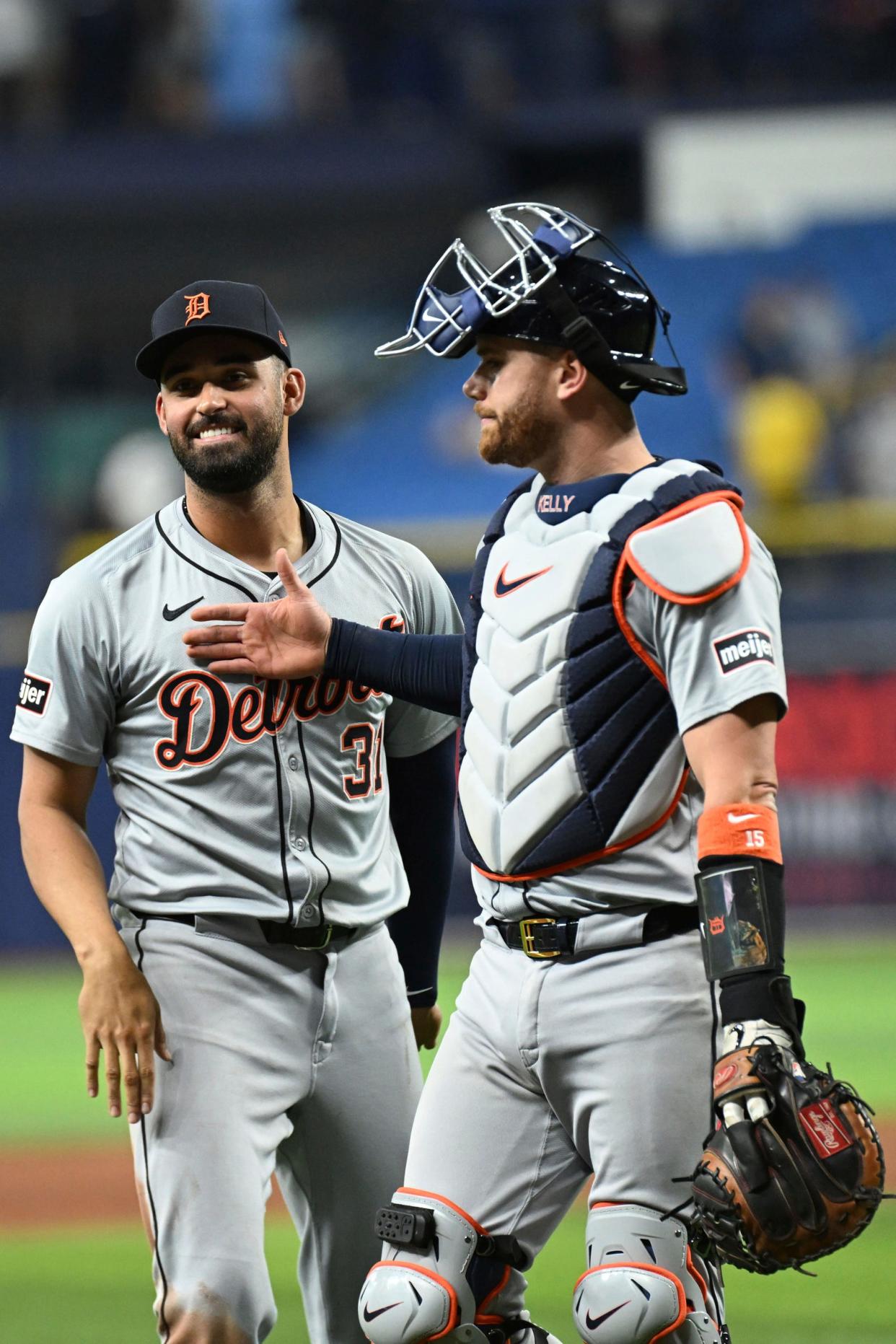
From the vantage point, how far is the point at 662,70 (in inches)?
783

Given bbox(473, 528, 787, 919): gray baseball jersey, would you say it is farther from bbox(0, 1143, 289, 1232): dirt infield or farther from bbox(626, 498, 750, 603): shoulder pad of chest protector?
bbox(0, 1143, 289, 1232): dirt infield

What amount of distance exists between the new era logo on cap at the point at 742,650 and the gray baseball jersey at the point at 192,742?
3.53 ft

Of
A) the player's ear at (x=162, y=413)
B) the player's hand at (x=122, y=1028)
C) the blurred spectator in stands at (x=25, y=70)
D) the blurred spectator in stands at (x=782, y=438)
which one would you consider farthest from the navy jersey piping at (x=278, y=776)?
the blurred spectator in stands at (x=25, y=70)

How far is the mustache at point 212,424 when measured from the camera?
3.99 m

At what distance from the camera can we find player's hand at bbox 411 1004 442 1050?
180 inches

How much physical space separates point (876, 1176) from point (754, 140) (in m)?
17.6

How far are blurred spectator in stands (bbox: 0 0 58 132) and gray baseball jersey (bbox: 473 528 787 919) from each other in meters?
17.5

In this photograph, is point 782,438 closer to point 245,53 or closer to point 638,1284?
point 245,53

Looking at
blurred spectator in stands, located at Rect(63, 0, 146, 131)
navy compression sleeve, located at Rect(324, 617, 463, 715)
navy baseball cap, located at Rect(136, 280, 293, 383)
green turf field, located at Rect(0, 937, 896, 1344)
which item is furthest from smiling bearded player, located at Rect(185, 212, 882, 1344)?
blurred spectator in stands, located at Rect(63, 0, 146, 131)

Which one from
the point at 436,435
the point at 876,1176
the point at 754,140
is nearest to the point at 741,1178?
the point at 876,1176

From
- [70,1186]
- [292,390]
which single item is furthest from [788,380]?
[292,390]

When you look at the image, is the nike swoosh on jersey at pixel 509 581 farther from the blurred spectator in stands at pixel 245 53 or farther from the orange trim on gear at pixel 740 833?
the blurred spectator in stands at pixel 245 53

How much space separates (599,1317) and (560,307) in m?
1.81

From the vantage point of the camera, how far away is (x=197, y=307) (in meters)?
4.02
